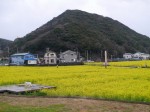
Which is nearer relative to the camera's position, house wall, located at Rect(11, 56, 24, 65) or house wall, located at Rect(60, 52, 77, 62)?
house wall, located at Rect(11, 56, 24, 65)

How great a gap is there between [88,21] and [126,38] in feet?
49.8

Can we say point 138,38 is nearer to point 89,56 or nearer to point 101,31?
point 101,31

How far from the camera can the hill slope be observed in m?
80.0

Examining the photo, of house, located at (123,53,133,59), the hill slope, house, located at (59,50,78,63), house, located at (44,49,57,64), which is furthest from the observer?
house, located at (123,53,133,59)

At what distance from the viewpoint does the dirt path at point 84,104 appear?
8863 millimetres

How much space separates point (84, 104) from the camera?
9656 millimetres

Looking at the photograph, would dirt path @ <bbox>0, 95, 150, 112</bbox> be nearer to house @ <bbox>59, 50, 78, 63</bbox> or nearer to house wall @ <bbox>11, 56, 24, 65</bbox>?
house wall @ <bbox>11, 56, 24, 65</bbox>

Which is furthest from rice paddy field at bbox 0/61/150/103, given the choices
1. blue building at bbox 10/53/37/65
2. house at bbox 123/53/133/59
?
house at bbox 123/53/133/59

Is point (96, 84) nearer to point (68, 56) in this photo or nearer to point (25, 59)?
point (25, 59)

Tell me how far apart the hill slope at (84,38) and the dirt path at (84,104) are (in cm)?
6834

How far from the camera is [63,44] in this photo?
80.2 metres

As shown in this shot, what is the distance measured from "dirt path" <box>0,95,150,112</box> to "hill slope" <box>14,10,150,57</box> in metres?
68.3

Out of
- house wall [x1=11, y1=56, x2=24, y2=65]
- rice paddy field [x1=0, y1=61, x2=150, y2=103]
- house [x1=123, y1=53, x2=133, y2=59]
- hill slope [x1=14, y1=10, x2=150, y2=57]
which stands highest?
hill slope [x1=14, y1=10, x2=150, y2=57]

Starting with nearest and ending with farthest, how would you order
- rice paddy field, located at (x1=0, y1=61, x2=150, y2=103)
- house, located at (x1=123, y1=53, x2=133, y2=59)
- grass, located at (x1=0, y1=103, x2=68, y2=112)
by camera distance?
grass, located at (x1=0, y1=103, x2=68, y2=112) → rice paddy field, located at (x1=0, y1=61, x2=150, y2=103) → house, located at (x1=123, y1=53, x2=133, y2=59)
